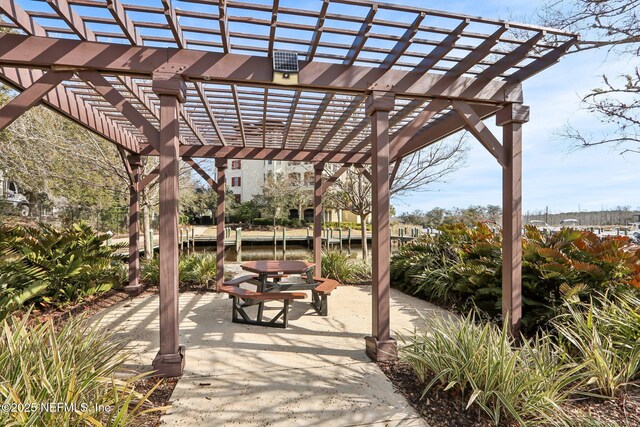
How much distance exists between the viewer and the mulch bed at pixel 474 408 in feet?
7.38

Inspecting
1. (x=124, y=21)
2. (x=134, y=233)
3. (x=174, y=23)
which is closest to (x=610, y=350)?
(x=174, y=23)

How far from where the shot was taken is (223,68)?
10.3 feet

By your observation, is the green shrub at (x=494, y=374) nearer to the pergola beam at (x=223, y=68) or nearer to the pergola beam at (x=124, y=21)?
the pergola beam at (x=223, y=68)

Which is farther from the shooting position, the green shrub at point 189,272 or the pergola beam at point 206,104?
the green shrub at point 189,272

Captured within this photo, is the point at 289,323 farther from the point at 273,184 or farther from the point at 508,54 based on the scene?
the point at 273,184

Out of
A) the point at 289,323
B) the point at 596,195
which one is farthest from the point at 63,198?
the point at 596,195

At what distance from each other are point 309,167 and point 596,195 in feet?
53.5

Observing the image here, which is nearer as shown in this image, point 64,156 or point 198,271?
point 198,271

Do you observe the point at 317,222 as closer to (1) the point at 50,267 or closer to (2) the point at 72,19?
(1) the point at 50,267

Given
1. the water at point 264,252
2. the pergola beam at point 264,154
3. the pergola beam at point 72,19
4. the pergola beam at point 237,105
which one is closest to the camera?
the pergola beam at point 72,19

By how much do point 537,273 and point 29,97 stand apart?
5692mm

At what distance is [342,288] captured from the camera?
22.5ft

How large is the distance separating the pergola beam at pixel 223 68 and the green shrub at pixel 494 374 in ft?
8.03

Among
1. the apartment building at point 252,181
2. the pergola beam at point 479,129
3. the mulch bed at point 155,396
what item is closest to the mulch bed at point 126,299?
the mulch bed at point 155,396
